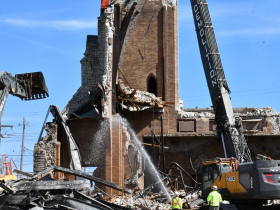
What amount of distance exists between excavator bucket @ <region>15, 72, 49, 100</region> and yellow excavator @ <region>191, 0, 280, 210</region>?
6.90 metres

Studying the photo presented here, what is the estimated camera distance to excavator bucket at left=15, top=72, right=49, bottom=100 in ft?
72.2

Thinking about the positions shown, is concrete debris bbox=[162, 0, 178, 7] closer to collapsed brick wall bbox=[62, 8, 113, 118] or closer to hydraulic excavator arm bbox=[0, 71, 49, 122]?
collapsed brick wall bbox=[62, 8, 113, 118]

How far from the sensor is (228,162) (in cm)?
1936

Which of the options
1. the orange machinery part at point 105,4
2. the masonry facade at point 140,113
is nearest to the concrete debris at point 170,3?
the masonry facade at point 140,113

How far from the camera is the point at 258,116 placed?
1346 inches

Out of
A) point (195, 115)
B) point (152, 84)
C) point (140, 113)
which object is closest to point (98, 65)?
point (140, 113)

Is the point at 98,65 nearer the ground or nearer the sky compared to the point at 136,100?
nearer the sky

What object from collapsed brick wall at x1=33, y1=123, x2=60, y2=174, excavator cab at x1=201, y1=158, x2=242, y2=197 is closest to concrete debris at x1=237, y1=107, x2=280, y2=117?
collapsed brick wall at x1=33, y1=123, x2=60, y2=174

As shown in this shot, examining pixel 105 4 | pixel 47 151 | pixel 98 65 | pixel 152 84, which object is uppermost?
pixel 105 4

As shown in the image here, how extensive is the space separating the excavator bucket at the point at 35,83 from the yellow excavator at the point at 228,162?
690 cm

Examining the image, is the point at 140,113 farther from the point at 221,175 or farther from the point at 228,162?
the point at 221,175

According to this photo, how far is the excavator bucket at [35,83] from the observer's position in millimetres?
21992

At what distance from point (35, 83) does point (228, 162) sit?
8.00 meters

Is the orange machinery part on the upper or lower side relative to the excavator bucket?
upper
